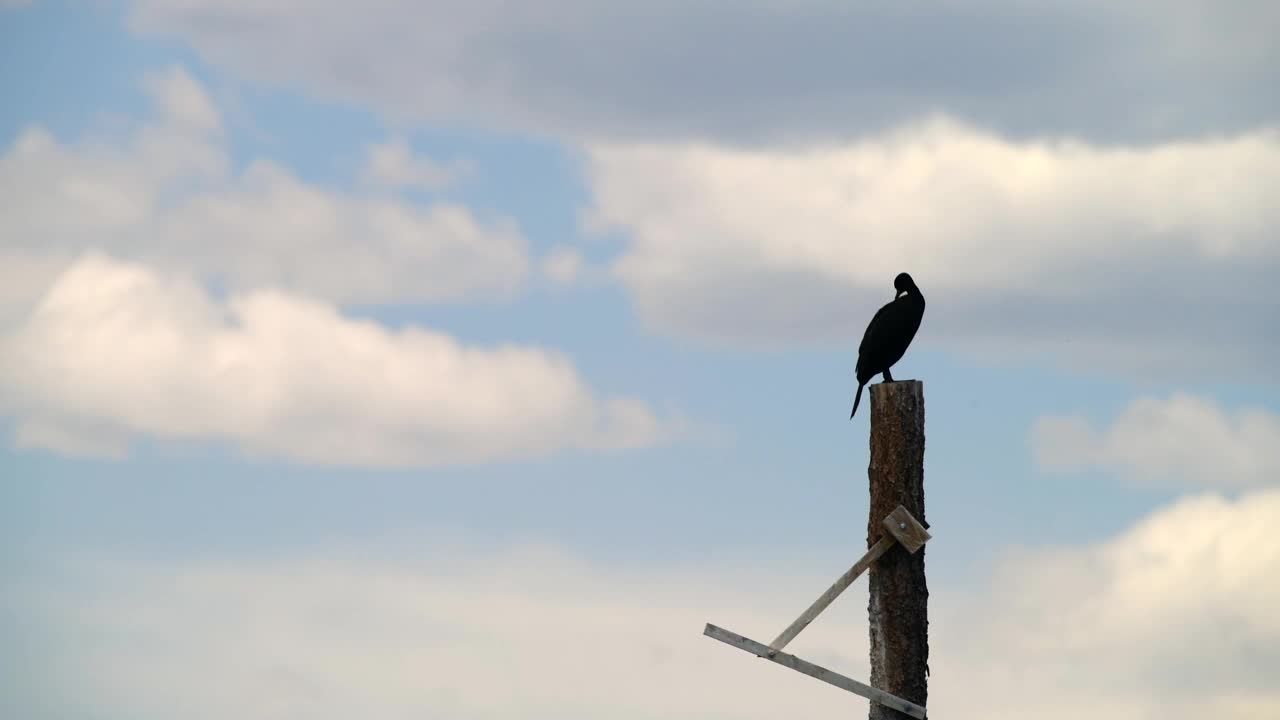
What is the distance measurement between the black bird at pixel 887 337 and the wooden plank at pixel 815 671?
9.58 ft

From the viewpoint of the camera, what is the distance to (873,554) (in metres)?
11.1

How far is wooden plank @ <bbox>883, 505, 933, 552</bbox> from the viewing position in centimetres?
1098

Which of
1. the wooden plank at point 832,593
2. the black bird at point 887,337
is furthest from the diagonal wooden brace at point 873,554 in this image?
the black bird at point 887,337

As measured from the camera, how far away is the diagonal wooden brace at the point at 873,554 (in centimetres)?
1099

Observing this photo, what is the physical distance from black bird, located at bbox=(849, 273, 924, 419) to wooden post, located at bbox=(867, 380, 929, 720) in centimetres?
191

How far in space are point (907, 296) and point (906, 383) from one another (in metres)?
Answer: 3.03

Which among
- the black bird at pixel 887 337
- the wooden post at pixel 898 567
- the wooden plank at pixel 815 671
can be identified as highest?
the black bird at pixel 887 337

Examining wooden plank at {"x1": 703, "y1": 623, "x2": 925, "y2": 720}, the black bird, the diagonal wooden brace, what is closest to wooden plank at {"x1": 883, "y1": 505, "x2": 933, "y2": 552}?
the diagonal wooden brace

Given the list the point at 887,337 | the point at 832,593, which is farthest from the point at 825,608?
the point at 887,337

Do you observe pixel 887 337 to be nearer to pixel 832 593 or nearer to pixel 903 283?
pixel 903 283

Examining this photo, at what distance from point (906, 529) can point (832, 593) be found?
80cm

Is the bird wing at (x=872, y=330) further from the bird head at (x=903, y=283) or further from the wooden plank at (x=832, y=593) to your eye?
the wooden plank at (x=832, y=593)

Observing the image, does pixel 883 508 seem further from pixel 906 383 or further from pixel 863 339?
pixel 863 339

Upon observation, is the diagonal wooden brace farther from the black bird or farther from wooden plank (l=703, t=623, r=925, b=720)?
the black bird
